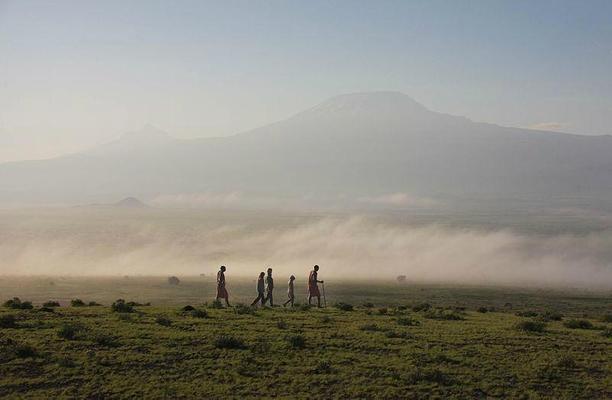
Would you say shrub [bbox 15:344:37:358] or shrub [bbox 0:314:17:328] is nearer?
shrub [bbox 15:344:37:358]

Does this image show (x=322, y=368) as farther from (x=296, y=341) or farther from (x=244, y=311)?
(x=244, y=311)

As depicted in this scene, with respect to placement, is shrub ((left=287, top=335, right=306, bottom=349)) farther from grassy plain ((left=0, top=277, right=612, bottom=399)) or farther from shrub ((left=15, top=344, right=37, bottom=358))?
shrub ((left=15, top=344, right=37, bottom=358))

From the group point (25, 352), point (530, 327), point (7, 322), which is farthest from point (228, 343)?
point (530, 327)

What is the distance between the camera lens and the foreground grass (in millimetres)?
12680

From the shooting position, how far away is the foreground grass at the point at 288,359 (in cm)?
1268

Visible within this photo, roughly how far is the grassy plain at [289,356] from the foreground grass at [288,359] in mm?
27

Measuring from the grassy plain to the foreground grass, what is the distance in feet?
0.09

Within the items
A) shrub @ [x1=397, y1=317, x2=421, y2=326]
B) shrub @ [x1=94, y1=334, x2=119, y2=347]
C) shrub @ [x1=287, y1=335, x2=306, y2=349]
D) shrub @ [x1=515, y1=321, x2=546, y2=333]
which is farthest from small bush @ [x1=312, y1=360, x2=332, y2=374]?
shrub @ [x1=515, y1=321, x2=546, y2=333]

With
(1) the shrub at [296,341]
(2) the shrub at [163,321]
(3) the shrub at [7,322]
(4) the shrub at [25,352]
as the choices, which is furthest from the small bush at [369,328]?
(3) the shrub at [7,322]

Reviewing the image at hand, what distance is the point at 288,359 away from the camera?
1447 cm

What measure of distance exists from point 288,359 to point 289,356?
24cm

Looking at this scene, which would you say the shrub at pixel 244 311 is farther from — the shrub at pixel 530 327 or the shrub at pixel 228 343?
the shrub at pixel 530 327

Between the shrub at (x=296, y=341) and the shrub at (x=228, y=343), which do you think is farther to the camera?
the shrub at (x=296, y=341)

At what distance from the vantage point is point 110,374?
13.2m
